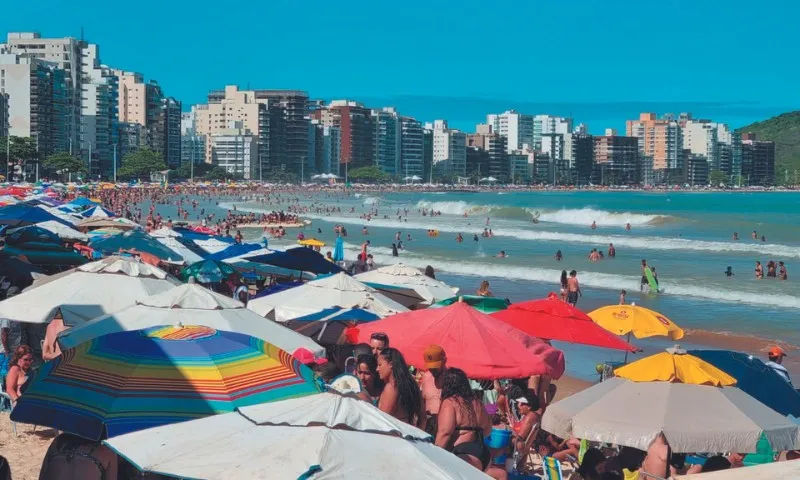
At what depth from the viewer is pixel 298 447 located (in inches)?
165

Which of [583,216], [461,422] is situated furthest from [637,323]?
[583,216]

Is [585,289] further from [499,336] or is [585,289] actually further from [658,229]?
[658,229]

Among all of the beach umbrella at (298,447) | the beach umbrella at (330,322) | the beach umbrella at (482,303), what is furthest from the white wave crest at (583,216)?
the beach umbrella at (298,447)

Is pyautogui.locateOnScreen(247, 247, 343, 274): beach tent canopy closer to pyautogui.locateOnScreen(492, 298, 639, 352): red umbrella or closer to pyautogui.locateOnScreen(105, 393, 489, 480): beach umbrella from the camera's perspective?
pyautogui.locateOnScreen(492, 298, 639, 352): red umbrella

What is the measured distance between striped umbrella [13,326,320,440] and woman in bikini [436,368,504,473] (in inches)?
29.4

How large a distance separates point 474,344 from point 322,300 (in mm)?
3349

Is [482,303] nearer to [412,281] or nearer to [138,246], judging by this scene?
[412,281]

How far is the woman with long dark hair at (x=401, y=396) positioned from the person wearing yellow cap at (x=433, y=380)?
180 mm

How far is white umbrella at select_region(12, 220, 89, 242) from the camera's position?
20.8m

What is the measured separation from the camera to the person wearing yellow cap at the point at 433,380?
6.52m

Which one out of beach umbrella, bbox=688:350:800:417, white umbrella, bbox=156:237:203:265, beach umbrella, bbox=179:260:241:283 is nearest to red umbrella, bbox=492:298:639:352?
beach umbrella, bbox=688:350:800:417

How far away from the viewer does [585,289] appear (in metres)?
29.0

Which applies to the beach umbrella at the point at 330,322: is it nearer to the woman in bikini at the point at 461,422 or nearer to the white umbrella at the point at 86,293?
the white umbrella at the point at 86,293

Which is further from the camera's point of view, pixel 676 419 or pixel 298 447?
pixel 676 419
